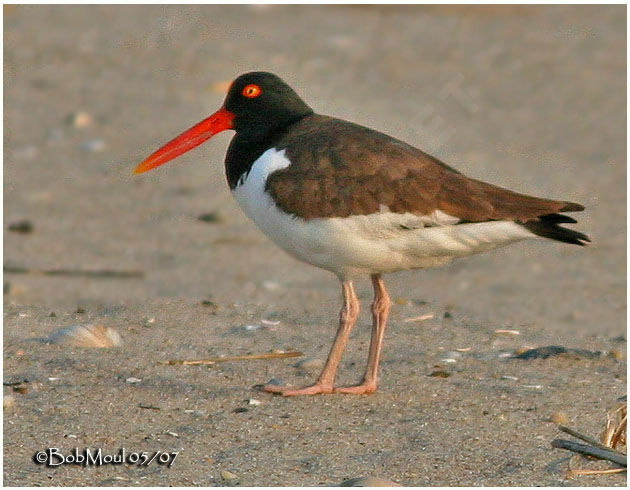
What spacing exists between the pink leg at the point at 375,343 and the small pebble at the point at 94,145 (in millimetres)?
5657

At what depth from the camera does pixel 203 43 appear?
12.6m

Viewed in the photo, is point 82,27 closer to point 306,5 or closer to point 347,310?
point 306,5

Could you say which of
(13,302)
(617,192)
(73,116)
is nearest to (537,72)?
(617,192)

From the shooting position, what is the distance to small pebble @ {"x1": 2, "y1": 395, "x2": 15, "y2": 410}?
457 cm

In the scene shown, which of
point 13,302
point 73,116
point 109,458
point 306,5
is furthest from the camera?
point 306,5

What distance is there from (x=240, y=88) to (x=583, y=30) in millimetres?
8668

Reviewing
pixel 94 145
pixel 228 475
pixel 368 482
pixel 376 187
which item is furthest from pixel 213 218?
pixel 368 482

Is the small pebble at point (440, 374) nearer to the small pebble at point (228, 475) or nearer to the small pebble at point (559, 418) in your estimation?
the small pebble at point (559, 418)

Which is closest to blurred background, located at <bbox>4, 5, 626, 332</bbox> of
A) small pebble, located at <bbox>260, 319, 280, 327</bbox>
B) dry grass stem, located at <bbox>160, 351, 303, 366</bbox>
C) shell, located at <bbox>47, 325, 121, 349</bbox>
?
small pebble, located at <bbox>260, 319, 280, 327</bbox>

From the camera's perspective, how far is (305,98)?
1075 centimetres

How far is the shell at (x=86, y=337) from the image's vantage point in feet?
17.5

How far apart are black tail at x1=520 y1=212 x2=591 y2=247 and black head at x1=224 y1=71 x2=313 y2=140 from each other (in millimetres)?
1239

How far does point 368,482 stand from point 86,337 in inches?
76.7

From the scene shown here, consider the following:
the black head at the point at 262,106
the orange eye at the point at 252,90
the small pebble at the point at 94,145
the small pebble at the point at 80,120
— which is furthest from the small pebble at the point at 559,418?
the small pebble at the point at 80,120
